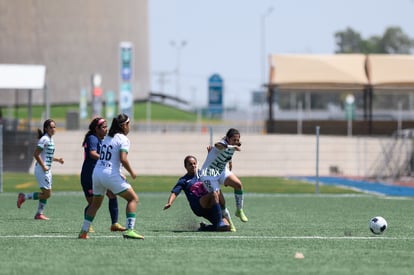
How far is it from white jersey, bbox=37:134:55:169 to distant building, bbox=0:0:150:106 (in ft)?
206

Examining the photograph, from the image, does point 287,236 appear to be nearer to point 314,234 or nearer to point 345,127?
point 314,234

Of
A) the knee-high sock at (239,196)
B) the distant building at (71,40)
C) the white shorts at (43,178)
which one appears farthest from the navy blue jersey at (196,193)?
the distant building at (71,40)

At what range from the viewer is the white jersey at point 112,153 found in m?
16.3

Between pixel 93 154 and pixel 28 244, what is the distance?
91.7 inches

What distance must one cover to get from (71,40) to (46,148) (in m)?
73.9

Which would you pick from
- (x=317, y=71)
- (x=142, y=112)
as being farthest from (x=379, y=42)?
(x=317, y=71)

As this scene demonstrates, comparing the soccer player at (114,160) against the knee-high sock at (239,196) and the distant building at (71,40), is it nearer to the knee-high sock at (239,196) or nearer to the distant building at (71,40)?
the knee-high sock at (239,196)

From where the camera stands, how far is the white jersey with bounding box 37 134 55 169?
21.6 meters

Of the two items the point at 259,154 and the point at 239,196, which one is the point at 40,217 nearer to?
the point at 239,196

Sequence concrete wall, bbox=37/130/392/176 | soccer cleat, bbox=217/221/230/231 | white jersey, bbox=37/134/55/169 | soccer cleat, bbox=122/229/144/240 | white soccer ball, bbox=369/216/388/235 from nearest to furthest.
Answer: soccer cleat, bbox=122/229/144/240, white soccer ball, bbox=369/216/388/235, soccer cleat, bbox=217/221/230/231, white jersey, bbox=37/134/55/169, concrete wall, bbox=37/130/392/176

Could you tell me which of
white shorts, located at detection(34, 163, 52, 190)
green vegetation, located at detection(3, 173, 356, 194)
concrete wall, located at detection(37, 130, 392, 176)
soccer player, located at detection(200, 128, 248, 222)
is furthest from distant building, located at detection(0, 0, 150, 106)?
soccer player, located at detection(200, 128, 248, 222)

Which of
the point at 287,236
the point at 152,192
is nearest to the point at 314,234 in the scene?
the point at 287,236

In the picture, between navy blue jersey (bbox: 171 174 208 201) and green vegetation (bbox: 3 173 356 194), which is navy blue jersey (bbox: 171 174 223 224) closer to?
navy blue jersey (bbox: 171 174 208 201)

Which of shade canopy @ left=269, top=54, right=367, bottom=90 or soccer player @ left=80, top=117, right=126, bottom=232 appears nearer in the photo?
soccer player @ left=80, top=117, right=126, bottom=232
